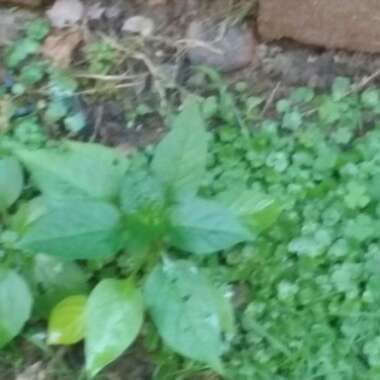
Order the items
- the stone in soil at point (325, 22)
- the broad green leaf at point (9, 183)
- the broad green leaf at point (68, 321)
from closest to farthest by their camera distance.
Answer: the broad green leaf at point (68, 321), the broad green leaf at point (9, 183), the stone in soil at point (325, 22)

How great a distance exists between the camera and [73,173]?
221cm

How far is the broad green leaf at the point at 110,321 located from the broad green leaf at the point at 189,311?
30 mm

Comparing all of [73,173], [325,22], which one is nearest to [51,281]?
[73,173]

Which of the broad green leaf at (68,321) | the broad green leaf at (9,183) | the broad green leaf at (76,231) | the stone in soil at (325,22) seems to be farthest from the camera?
the stone in soil at (325,22)

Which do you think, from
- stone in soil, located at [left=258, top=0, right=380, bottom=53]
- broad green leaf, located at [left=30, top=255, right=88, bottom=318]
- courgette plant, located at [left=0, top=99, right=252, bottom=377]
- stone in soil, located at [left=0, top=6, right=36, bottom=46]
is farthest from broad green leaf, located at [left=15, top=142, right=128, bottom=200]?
stone in soil, located at [left=258, top=0, right=380, bottom=53]

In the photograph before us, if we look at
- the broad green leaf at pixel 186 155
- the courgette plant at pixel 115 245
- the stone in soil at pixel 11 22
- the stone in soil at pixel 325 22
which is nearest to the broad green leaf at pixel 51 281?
the courgette plant at pixel 115 245

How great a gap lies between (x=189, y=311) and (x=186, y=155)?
0.96ft

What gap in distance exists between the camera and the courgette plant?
82.9 inches

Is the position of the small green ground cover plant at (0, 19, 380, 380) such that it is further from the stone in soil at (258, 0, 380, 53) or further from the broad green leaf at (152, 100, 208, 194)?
the stone in soil at (258, 0, 380, 53)

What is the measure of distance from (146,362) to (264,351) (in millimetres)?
217

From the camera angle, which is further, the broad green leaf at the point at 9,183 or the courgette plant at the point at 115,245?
the broad green leaf at the point at 9,183

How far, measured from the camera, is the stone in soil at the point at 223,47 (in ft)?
8.16

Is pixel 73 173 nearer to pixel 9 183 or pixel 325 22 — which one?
pixel 9 183

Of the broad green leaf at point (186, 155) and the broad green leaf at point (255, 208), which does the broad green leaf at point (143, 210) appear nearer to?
the broad green leaf at point (186, 155)
